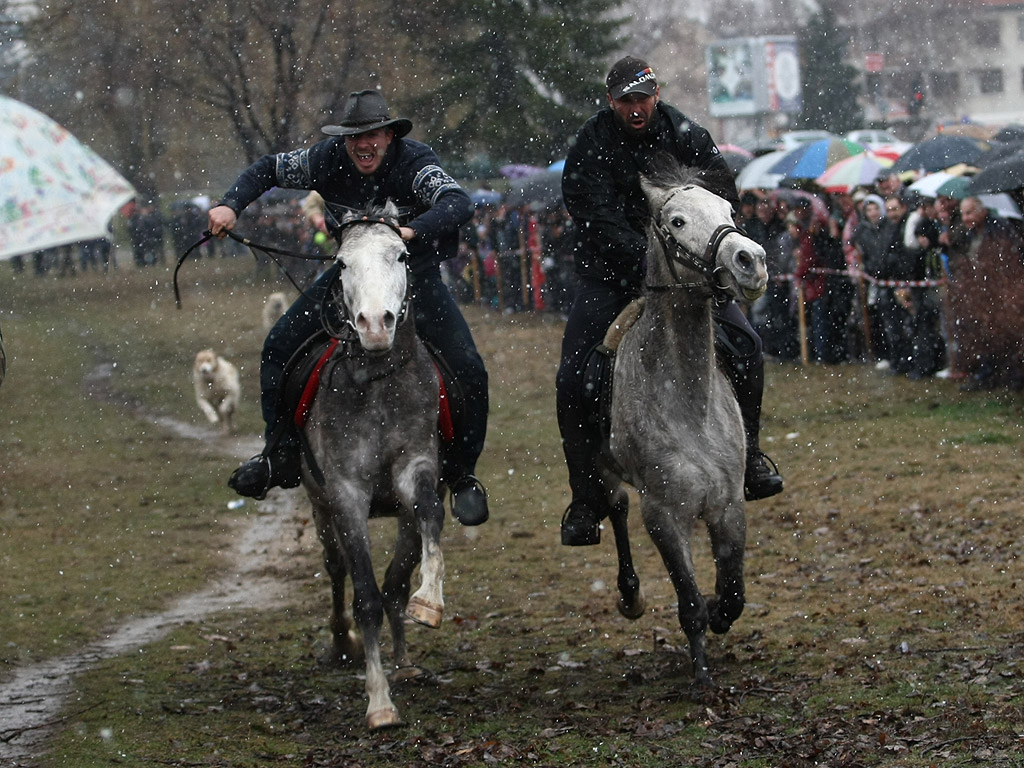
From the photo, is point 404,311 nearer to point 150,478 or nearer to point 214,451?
point 150,478

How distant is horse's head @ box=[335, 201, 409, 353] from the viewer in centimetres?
698

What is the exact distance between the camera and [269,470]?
8.54 m

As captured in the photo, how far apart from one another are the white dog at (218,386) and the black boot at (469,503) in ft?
39.3

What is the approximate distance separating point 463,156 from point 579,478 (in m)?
24.4

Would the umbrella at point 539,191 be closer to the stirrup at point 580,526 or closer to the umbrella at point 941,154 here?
the umbrella at point 941,154

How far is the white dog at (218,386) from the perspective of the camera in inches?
792

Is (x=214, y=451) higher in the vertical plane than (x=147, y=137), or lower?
lower

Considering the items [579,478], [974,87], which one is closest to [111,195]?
[579,478]

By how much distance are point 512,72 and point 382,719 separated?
26.0 metres

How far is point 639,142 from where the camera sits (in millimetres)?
8242

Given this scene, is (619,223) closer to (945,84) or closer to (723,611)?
(723,611)

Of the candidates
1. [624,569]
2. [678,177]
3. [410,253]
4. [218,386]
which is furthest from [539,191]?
[678,177]

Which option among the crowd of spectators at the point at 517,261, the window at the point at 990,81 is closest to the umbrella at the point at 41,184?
the crowd of spectators at the point at 517,261

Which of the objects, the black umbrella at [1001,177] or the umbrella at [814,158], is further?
the umbrella at [814,158]
